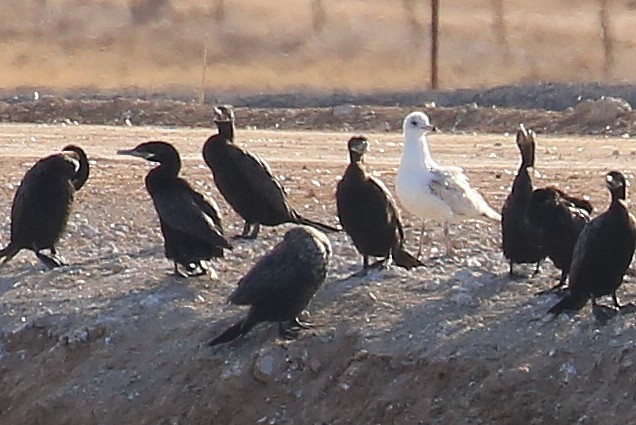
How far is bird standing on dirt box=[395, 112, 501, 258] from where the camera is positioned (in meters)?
12.4

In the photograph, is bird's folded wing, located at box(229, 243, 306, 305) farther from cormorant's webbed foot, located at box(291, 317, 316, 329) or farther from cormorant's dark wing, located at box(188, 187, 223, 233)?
cormorant's dark wing, located at box(188, 187, 223, 233)

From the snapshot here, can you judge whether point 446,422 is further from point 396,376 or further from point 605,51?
point 605,51

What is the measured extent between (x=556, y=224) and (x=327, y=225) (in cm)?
287

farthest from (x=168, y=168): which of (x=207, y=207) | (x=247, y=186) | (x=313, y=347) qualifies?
(x=313, y=347)

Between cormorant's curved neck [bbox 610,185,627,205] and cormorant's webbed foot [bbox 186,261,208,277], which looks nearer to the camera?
cormorant's curved neck [bbox 610,185,627,205]

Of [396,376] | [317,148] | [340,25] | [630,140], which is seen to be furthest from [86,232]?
[340,25]

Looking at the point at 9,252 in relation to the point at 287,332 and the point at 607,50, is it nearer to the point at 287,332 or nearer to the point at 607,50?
the point at 287,332

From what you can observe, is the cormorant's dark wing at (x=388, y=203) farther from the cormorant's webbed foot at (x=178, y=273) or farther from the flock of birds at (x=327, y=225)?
the cormorant's webbed foot at (x=178, y=273)

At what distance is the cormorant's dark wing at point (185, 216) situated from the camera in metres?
12.4

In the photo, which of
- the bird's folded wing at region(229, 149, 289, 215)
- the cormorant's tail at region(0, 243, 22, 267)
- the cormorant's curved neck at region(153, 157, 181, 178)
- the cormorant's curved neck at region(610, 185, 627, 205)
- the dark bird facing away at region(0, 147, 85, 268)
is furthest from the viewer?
the cormorant's tail at region(0, 243, 22, 267)

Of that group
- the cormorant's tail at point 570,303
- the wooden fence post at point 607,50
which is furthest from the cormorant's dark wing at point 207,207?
the wooden fence post at point 607,50

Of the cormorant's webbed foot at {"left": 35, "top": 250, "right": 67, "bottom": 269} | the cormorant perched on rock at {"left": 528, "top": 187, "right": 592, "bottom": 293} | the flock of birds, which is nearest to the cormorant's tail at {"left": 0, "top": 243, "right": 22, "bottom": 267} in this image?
the flock of birds

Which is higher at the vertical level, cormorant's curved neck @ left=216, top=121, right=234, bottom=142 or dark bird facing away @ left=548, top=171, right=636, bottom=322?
cormorant's curved neck @ left=216, top=121, right=234, bottom=142

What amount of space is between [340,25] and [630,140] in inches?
824
